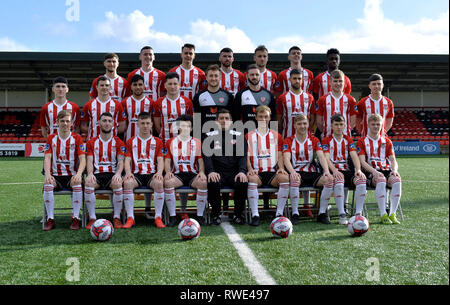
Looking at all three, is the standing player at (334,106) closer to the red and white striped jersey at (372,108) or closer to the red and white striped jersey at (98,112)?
the red and white striped jersey at (372,108)

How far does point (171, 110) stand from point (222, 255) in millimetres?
2576

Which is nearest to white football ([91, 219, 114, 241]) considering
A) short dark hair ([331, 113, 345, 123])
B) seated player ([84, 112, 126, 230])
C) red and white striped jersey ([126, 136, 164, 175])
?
seated player ([84, 112, 126, 230])

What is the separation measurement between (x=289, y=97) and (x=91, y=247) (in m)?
3.40

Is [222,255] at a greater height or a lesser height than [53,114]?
lesser

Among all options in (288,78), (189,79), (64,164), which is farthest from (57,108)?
(288,78)

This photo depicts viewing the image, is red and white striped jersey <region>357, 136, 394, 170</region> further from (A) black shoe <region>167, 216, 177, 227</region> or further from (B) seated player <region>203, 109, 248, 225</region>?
(A) black shoe <region>167, 216, 177, 227</region>

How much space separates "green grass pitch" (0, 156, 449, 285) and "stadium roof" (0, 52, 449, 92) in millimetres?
15760

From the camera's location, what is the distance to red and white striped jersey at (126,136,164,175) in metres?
4.98

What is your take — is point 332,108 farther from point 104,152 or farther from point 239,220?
point 104,152

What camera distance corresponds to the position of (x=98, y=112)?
5.37 meters

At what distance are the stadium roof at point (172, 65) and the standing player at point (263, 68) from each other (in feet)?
44.9

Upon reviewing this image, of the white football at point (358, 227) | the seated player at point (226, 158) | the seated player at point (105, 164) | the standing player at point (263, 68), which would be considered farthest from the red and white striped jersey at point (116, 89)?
the white football at point (358, 227)
